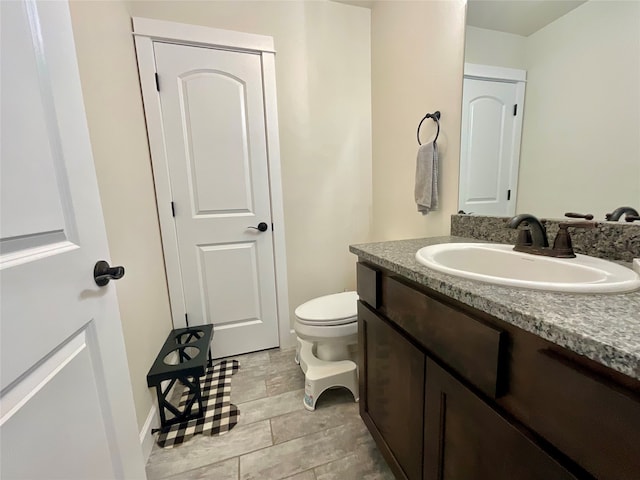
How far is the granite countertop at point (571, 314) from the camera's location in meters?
0.35

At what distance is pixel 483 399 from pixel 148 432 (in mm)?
1409

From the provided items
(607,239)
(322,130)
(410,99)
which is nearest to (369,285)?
(607,239)

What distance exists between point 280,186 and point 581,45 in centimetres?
149

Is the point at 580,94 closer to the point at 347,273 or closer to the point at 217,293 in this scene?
the point at 347,273

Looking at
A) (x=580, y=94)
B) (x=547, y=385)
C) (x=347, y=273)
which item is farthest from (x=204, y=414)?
(x=580, y=94)

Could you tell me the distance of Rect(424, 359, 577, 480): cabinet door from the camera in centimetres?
48

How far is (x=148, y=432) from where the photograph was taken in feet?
4.00

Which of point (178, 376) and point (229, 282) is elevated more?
point (229, 282)

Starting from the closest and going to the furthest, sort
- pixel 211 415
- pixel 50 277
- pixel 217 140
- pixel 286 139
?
1. pixel 50 277
2. pixel 211 415
3. pixel 217 140
4. pixel 286 139

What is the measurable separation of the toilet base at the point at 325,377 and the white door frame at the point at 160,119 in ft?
2.02

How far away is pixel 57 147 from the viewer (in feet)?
1.92

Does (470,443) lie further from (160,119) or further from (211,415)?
(160,119)

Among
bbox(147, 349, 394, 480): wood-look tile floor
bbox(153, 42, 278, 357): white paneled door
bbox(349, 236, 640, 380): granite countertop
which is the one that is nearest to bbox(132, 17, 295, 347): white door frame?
bbox(153, 42, 278, 357): white paneled door

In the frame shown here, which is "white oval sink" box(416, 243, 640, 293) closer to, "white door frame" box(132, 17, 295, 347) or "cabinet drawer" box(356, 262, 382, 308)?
"cabinet drawer" box(356, 262, 382, 308)
